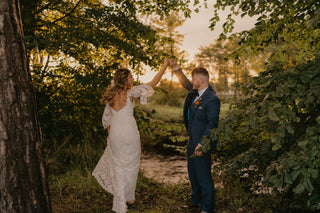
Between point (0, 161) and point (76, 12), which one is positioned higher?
point (76, 12)

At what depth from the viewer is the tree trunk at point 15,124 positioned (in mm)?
2867

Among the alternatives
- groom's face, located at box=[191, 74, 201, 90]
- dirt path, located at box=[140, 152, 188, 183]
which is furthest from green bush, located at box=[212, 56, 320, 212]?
dirt path, located at box=[140, 152, 188, 183]

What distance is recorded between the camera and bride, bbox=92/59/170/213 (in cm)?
444

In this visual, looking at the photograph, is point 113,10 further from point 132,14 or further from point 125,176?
point 125,176

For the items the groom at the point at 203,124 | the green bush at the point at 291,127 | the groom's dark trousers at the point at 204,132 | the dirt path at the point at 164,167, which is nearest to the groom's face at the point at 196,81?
the groom at the point at 203,124

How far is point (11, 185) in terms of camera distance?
115 inches

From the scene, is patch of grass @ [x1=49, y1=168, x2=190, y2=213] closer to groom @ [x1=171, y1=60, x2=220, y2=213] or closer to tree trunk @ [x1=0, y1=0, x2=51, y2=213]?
groom @ [x1=171, y1=60, x2=220, y2=213]

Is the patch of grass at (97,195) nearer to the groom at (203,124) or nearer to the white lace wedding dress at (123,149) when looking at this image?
the white lace wedding dress at (123,149)

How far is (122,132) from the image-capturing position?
4.46 metres

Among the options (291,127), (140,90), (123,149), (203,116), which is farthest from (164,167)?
(291,127)

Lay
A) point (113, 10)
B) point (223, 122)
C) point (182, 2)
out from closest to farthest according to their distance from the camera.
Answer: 1. point (223, 122)
2. point (182, 2)
3. point (113, 10)

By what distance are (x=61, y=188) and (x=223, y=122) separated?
153 inches

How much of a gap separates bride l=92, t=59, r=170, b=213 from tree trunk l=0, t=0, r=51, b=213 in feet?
5.11

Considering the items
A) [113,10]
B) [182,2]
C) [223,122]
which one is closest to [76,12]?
[113,10]
